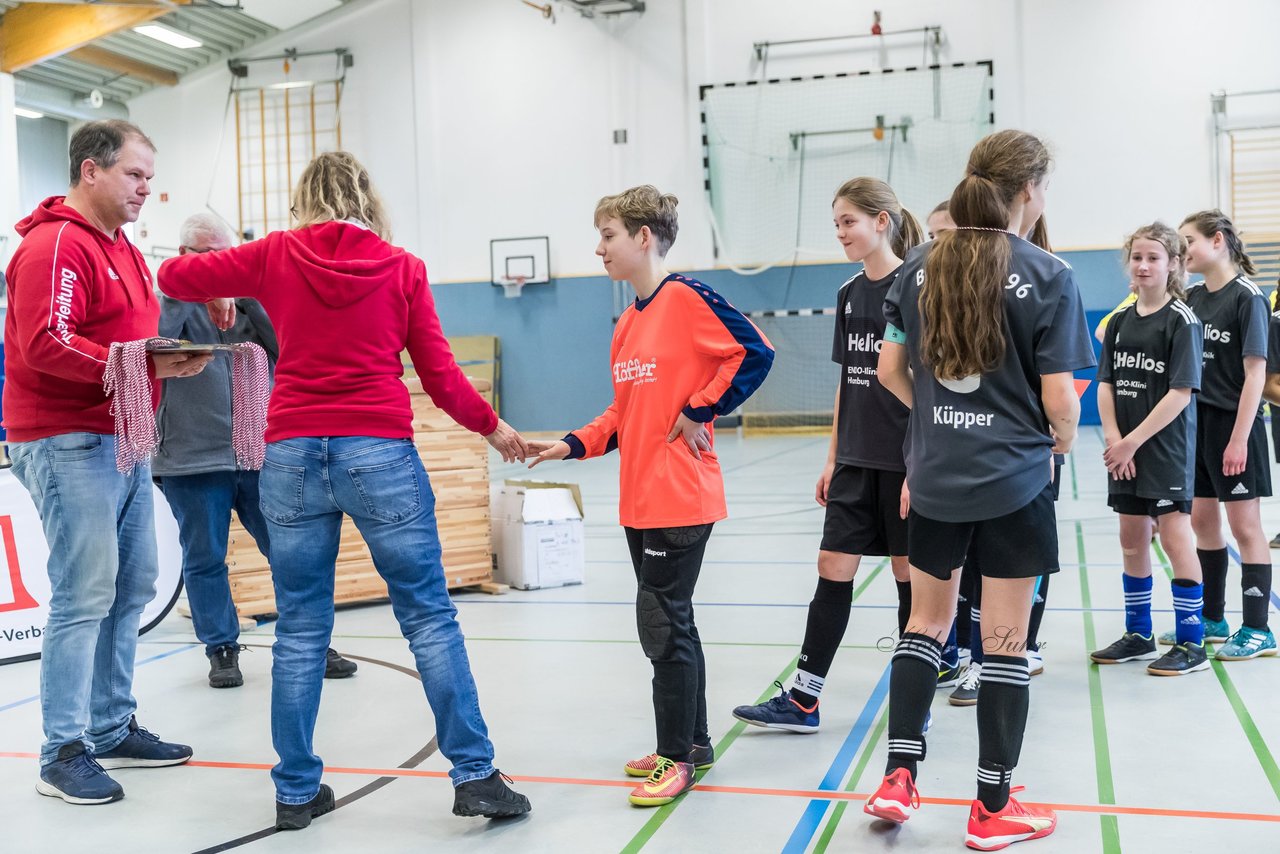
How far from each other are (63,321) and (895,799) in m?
2.19

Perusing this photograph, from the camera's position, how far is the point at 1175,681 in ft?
11.9

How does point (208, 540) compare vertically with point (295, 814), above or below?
above

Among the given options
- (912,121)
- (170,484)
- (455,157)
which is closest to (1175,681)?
(170,484)

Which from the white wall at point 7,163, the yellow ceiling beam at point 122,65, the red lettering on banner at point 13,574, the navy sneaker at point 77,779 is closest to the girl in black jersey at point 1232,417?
the navy sneaker at point 77,779

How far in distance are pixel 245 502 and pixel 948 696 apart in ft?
8.23

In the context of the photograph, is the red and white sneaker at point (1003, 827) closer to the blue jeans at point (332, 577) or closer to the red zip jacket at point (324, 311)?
the blue jeans at point (332, 577)

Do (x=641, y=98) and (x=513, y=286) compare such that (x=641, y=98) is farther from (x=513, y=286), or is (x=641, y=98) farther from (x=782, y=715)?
(x=782, y=715)

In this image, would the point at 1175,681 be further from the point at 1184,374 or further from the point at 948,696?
the point at 1184,374

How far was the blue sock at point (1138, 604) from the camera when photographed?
3869mm

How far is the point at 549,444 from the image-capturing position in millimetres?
3021

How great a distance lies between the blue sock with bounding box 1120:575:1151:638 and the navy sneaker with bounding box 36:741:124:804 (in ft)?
10.4

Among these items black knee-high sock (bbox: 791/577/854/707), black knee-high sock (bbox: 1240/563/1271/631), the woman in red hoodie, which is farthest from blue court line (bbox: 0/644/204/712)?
black knee-high sock (bbox: 1240/563/1271/631)

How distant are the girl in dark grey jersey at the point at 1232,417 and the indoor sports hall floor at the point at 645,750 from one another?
292 mm

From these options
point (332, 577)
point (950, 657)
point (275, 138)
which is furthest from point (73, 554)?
point (275, 138)
